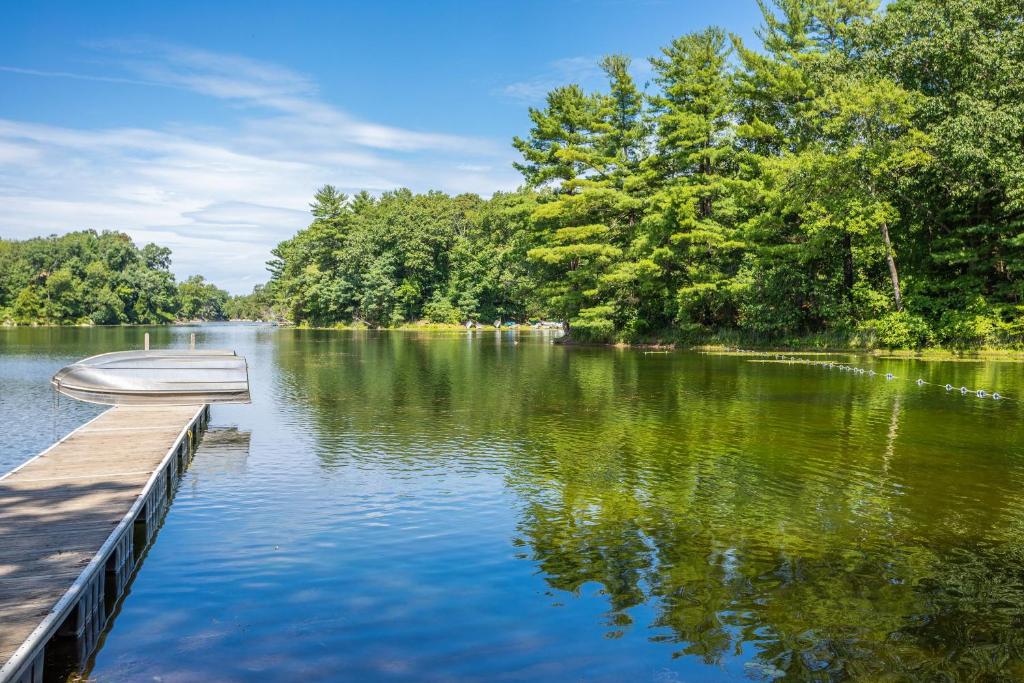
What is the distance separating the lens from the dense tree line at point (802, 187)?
32.6 meters

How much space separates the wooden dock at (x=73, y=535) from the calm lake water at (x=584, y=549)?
0.34 metres

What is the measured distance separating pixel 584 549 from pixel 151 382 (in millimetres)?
13715

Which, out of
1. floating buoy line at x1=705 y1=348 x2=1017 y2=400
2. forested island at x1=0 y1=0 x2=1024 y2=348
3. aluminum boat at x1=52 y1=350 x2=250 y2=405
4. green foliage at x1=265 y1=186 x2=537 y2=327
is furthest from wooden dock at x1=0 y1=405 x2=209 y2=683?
green foliage at x1=265 y1=186 x2=537 y2=327

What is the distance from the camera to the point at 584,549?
8.81 m

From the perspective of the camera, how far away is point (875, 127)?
3475cm

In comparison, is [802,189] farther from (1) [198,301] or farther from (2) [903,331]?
(1) [198,301]

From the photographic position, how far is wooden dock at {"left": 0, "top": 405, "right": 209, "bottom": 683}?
18.6 feet

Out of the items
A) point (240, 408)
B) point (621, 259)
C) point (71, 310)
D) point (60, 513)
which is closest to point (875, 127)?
point (621, 259)

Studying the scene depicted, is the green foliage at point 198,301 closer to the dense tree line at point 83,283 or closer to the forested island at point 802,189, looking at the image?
the dense tree line at point 83,283

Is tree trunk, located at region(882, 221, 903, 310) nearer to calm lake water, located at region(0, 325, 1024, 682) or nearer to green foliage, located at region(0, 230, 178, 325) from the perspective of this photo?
calm lake water, located at region(0, 325, 1024, 682)

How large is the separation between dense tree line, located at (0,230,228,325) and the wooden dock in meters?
113

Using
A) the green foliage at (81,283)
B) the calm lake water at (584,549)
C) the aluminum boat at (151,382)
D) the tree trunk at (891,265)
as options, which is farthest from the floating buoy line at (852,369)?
the green foliage at (81,283)

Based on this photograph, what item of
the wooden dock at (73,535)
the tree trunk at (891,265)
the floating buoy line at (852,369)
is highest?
the tree trunk at (891,265)

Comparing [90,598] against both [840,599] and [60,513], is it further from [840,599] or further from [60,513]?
[840,599]
